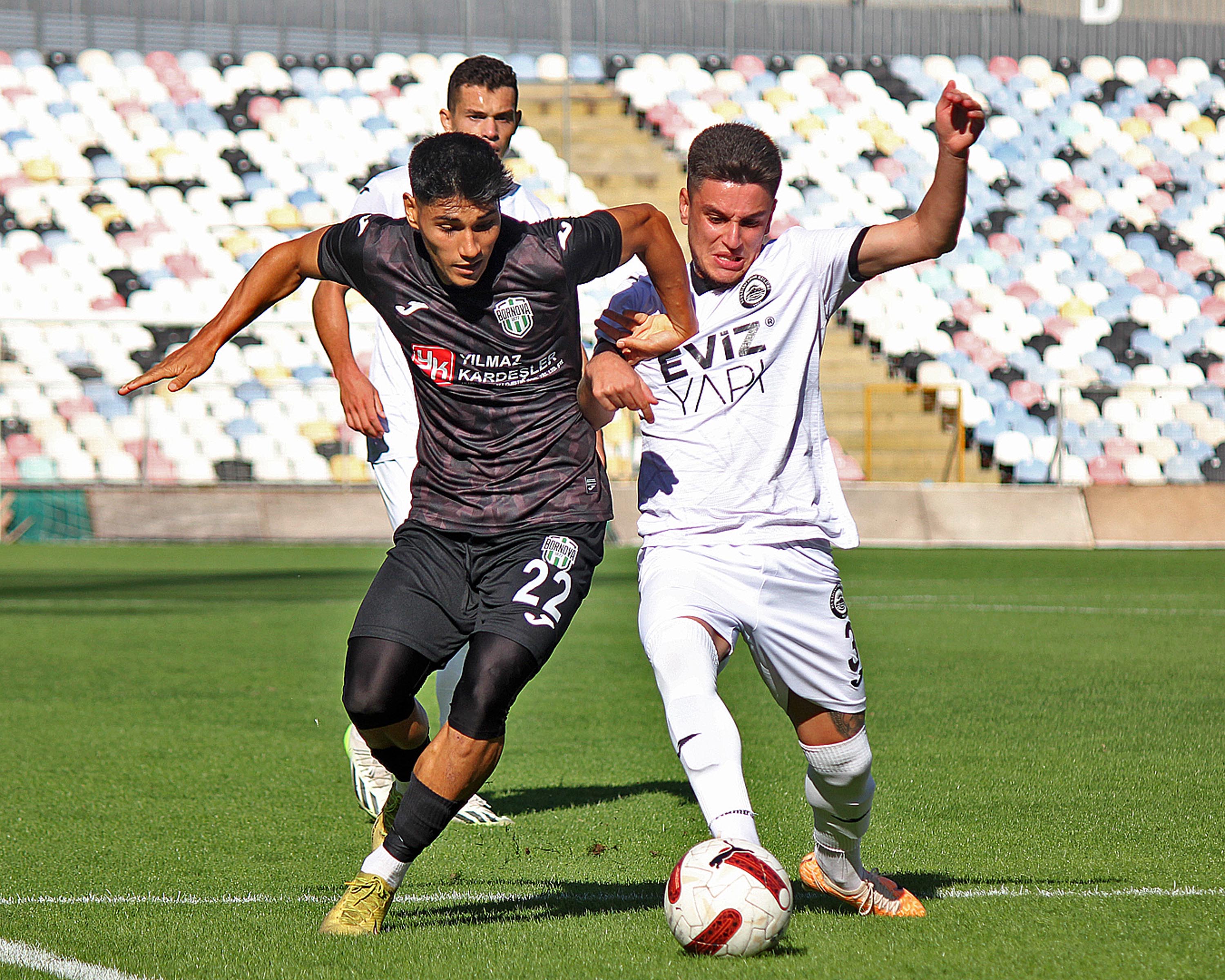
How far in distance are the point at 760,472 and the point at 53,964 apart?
193 centimetres

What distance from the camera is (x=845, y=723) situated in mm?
3500

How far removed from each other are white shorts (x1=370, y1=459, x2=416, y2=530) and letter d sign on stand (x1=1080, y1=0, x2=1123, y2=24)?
26.8 metres

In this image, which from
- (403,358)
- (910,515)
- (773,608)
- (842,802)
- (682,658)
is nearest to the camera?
(682,658)

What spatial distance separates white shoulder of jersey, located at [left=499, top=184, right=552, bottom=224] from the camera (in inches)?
187

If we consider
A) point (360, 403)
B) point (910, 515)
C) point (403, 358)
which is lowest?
point (910, 515)

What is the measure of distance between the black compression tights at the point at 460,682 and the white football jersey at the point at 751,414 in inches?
19.4

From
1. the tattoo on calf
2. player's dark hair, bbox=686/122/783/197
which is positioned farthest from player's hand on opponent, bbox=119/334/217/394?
the tattoo on calf

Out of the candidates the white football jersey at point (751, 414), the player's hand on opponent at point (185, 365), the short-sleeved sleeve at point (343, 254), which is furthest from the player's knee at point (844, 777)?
the player's hand on opponent at point (185, 365)

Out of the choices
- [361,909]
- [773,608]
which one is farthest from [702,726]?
[361,909]

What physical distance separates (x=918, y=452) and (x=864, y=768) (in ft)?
55.4

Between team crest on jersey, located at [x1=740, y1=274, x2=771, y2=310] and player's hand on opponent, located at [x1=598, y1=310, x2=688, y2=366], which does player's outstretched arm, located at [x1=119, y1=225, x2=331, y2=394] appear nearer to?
player's hand on opponent, located at [x1=598, y1=310, x2=688, y2=366]

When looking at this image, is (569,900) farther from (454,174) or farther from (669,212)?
(669,212)

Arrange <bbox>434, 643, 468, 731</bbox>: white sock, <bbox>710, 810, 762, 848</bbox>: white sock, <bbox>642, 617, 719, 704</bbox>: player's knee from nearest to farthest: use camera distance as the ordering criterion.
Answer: <bbox>710, 810, 762, 848</bbox>: white sock
<bbox>642, 617, 719, 704</bbox>: player's knee
<bbox>434, 643, 468, 731</bbox>: white sock

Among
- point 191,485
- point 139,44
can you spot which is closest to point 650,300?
point 191,485
